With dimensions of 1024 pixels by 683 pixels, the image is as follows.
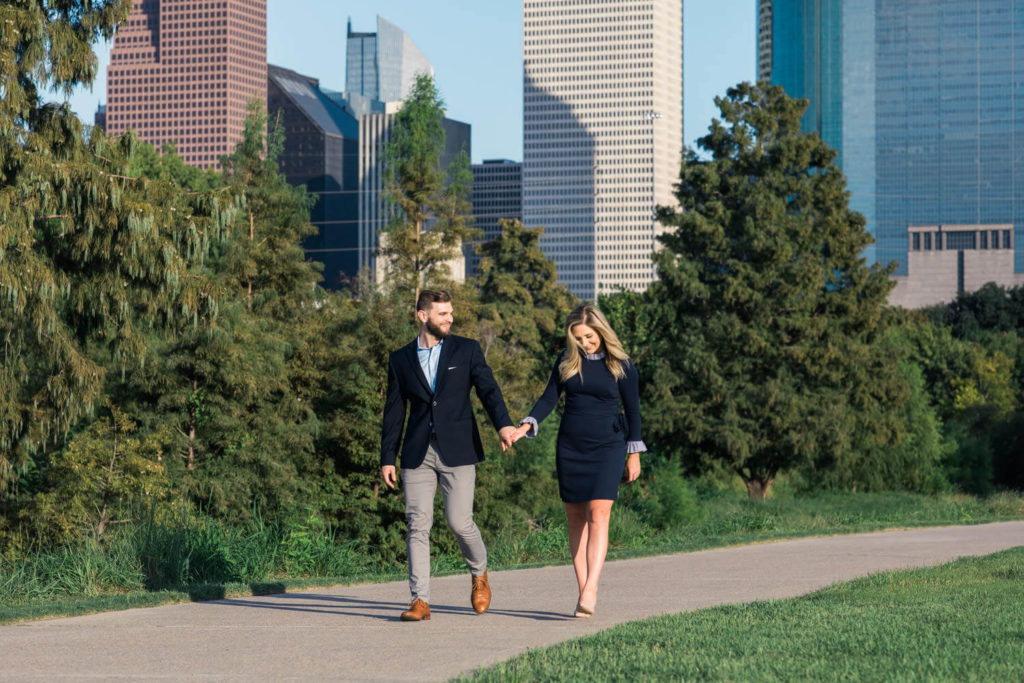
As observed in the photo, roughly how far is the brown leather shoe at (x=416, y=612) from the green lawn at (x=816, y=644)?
3.92 ft

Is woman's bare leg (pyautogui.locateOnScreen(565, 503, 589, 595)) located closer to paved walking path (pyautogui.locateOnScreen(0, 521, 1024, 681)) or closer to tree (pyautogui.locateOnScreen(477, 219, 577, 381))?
paved walking path (pyautogui.locateOnScreen(0, 521, 1024, 681))

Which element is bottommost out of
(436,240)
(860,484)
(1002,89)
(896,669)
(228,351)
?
(860,484)

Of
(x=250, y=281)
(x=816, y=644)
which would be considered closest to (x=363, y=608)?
(x=816, y=644)

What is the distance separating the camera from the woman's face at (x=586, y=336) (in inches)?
A: 307

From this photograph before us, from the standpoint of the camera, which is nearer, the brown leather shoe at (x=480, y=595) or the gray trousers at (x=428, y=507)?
the gray trousers at (x=428, y=507)

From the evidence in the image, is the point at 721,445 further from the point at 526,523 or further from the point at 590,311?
the point at 590,311

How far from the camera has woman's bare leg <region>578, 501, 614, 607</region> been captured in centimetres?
774

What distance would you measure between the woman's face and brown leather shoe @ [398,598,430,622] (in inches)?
69.3

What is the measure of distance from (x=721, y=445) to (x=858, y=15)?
170 meters

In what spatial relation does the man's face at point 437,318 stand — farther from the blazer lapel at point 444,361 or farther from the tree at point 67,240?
the tree at point 67,240

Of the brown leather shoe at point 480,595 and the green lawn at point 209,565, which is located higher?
the brown leather shoe at point 480,595

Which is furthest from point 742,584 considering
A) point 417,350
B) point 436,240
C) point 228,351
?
point 436,240

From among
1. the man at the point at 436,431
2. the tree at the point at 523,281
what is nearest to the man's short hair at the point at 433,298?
the man at the point at 436,431

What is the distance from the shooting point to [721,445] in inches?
1131
